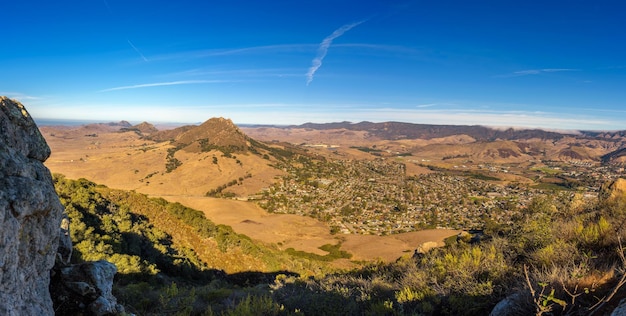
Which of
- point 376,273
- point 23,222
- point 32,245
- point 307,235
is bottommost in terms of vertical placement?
point 307,235

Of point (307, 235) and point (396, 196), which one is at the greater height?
point (307, 235)

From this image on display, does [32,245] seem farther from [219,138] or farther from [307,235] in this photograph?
[219,138]

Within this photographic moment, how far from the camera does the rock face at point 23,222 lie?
443 cm

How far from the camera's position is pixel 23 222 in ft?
16.0

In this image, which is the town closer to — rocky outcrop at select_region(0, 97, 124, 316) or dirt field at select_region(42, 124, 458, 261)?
dirt field at select_region(42, 124, 458, 261)

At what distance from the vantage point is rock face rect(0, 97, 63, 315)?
4.43m

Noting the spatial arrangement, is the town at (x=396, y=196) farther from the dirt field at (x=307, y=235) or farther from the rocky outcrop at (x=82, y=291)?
the rocky outcrop at (x=82, y=291)

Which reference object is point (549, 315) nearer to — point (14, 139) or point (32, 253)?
point (32, 253)

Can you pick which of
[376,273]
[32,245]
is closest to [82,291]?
[32,245]

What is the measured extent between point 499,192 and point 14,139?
14572 cm

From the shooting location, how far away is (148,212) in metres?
23.7

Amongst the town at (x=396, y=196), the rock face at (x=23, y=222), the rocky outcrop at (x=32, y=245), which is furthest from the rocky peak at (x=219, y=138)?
the rock face at (x=23, y=222)

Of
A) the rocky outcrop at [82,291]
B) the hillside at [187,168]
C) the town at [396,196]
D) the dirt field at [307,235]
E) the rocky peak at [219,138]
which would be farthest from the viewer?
the rocky peak at [219,138]

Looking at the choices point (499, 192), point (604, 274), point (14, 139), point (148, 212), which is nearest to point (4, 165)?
point (14, 139)
